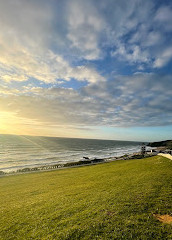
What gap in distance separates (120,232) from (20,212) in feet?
35.0

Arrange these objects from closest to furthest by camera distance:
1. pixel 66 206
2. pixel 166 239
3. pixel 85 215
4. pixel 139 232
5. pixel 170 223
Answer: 1. pixel 166 239
2. pixel 139 232
3. pixel 170 223
4. pixel 85 215
5. pixel 66 206

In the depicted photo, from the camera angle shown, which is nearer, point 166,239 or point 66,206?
point 166,239

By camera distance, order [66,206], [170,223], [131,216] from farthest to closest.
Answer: [66,206] < [131,216] < [170,223]

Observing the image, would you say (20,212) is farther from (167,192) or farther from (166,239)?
(167,192)

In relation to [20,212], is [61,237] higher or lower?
higher

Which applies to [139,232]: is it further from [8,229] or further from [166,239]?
[8,229]

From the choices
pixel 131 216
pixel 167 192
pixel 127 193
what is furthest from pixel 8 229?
→ pixel 167 192

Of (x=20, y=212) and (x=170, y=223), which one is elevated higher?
(x=170, y=223)

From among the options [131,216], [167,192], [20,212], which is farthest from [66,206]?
[167,192]

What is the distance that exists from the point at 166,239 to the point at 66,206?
8.76 metres

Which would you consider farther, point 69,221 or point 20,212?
point 20,212

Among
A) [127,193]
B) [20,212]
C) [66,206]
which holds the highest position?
[127,193]

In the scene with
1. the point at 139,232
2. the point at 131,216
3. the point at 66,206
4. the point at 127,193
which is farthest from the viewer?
the point at 127,193

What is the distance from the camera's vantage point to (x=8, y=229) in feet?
35.3
